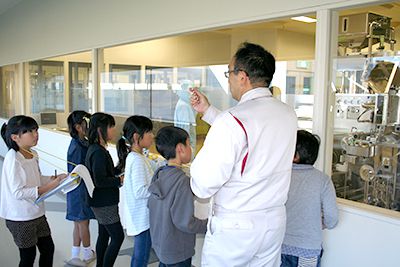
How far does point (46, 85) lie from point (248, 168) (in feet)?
17.3

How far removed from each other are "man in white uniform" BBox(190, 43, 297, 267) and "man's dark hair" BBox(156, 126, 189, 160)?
0.41 meters

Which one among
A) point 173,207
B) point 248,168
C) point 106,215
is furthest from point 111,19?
point 248,168

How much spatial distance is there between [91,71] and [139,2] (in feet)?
4.44

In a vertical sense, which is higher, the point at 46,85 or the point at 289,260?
the point at 46,85

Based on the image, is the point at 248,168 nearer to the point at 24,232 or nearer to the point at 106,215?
the point at 106,215

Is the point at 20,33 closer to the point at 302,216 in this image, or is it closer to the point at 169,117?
the point at 169,117

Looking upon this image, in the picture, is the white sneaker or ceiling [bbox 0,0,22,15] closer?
the white sneaker

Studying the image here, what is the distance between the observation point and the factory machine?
83.5 inches

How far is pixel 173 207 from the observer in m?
1.69

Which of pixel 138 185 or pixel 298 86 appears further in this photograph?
pixel 298 86

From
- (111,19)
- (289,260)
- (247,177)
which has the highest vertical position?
(111,19)

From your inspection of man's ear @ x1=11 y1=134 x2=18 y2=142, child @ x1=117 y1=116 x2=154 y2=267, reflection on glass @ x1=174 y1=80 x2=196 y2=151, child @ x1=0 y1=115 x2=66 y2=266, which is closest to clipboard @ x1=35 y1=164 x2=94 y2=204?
child @ x1=0 y1=115 x2=66 y2=266

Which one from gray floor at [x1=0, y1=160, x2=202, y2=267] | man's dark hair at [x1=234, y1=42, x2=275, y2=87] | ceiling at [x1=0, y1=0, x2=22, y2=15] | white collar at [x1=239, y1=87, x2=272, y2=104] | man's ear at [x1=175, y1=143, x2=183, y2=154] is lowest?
gray floor at [x1=0, y1=160, x2=202, y2=267]

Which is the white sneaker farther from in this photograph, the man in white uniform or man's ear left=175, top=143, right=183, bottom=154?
the man in white uniform
